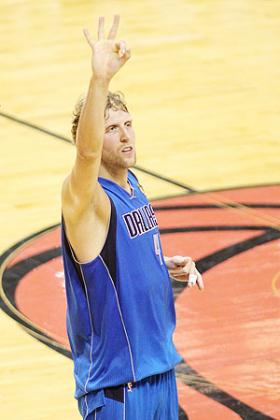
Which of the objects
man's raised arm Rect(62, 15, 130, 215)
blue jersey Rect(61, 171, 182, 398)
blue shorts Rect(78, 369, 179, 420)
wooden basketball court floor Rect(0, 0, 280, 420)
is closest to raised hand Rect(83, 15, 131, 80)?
man's raised arm Rect(62, 15, 130, 215)

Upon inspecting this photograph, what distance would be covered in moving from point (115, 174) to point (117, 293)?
1.40 ft

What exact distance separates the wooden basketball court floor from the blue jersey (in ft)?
5.43

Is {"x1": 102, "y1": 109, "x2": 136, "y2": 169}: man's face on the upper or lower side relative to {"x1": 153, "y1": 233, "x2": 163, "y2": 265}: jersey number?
upper

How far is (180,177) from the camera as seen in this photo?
9.17m

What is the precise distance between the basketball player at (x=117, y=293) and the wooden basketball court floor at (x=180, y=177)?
1615 mm

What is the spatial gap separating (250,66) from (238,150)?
236 centimetres

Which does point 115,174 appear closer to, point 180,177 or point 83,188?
point 83,188

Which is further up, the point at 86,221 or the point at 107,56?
the point at 107,56

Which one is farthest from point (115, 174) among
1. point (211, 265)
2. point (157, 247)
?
point (211, 265)

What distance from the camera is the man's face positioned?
167 inches

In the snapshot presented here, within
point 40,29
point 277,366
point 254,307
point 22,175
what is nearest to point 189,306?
point 254,307

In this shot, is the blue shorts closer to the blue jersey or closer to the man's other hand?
the blue jersey

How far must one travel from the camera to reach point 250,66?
11.8m

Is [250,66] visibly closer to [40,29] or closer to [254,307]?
[40,29]
